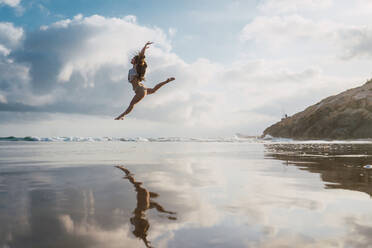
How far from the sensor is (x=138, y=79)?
786cm

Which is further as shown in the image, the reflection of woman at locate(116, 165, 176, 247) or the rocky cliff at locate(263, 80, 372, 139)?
the rocky cliff at locate(263, 80, 372, 139)

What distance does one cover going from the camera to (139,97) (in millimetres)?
7957

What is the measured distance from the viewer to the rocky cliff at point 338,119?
141ft

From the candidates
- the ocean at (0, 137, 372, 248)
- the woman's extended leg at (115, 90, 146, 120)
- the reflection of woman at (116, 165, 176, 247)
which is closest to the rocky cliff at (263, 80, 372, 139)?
the woman's extended leg at (115, 90, 146, 120)

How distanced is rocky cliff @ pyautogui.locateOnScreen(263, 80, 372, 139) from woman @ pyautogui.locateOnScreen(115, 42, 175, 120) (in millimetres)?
42318

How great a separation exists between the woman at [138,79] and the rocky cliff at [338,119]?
1666 inches

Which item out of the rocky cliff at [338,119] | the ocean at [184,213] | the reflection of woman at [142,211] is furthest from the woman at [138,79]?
the rocky cliff at [338,119]

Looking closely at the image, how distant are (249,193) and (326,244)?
7.06 ft

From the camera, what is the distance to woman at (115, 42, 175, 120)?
24.8 feet

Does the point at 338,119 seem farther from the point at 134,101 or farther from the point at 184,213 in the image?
the point at 184,213

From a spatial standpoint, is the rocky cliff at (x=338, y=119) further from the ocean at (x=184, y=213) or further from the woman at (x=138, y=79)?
the ocean at (x=184, y=213)

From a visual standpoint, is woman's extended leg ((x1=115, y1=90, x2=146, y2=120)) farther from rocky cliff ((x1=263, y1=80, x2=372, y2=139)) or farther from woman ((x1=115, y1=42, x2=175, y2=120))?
rocky cliff ((x1=263, y1=80, x2=372, y2=139))

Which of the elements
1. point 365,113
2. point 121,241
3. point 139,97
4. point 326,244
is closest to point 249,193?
point 326,244

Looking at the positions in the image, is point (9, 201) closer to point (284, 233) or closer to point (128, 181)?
point (128, 181)
